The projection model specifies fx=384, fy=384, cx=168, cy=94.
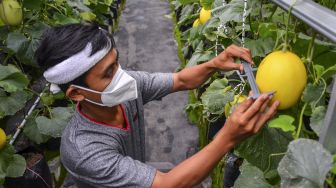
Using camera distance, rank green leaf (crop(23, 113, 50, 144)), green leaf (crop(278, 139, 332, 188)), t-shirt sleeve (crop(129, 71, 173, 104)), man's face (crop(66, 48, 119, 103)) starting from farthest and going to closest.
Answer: green leaf (crop(23, 113, 50, 144)) → t-shirt sleeve (crop(129, 71, 173, 104)) → man's face (crop(66, 48, 119, 103)) → green leaf (crop(278, 139, 332, 188))

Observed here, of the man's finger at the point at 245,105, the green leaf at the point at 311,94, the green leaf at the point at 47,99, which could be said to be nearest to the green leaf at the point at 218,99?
the man's finger at the point at 245,105

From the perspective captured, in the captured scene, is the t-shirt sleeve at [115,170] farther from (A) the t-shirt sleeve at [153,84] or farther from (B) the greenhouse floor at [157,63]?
(B) the greenhouse floor at [157,63]

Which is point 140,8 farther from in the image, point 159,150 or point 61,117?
point 61,117

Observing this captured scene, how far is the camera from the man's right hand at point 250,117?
0.77 meters

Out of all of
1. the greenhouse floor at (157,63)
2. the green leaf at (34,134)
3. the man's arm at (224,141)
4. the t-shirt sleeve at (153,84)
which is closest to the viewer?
the man's arm at (224,141)

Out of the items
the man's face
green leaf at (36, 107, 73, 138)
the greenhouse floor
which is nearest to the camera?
the man's face

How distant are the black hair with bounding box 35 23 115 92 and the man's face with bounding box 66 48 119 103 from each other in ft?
0.08

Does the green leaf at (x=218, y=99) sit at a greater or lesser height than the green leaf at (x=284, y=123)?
lesser

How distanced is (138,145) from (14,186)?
0.89 metres

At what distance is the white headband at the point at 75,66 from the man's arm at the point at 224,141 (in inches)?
16.5

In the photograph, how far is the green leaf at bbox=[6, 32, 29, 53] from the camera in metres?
2.27

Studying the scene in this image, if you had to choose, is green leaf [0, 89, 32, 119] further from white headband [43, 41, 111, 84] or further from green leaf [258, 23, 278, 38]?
green leaf [258, 23, 278, 38]

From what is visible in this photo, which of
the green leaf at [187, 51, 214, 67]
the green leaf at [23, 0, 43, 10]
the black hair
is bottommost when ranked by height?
the green leaf at [187, 51, 214, 67]

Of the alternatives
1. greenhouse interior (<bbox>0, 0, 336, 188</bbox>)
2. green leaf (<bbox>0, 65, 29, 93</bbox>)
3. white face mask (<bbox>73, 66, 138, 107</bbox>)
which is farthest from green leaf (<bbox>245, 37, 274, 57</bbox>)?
green leaf (<bbox>0, 65, 29, 93</bbox>)
